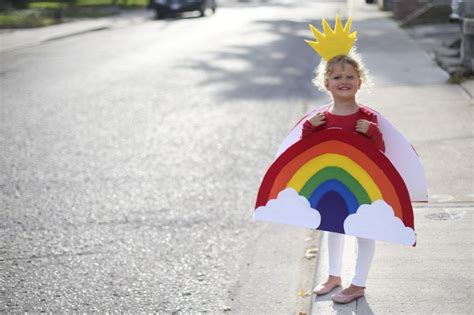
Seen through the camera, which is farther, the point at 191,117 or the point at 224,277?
the point at 191,117

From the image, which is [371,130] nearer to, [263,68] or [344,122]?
[344,122]

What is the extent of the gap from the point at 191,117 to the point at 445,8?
476 inches

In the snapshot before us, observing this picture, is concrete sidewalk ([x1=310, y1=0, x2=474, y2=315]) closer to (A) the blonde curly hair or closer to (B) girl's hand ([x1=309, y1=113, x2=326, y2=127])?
(B) girl's hand ([x1=309, y1=113, x2=326, y2=127])

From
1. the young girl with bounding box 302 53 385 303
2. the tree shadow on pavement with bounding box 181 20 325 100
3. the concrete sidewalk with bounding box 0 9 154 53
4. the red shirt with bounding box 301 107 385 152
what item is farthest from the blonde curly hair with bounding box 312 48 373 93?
the concrete sidewalk with bounding box 0 9 154 53

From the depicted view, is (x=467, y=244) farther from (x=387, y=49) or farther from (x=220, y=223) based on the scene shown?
(x=387, y=49)

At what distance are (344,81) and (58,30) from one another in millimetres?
21354

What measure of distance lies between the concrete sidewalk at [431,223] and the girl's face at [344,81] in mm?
997

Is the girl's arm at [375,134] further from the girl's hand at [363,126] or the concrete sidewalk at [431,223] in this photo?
the concrete sidewalk at [431,223]

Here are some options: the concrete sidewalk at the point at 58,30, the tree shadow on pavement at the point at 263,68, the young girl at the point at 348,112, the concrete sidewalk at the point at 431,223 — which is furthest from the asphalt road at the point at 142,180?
the concrete sidewalk at the point at 58,30

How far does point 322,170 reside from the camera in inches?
149

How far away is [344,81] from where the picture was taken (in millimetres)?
3768

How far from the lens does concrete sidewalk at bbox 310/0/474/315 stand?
3.94 meters

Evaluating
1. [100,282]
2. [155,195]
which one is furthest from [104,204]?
[100,282]

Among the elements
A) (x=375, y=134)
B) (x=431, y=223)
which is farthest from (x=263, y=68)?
(x=375, y=134)
